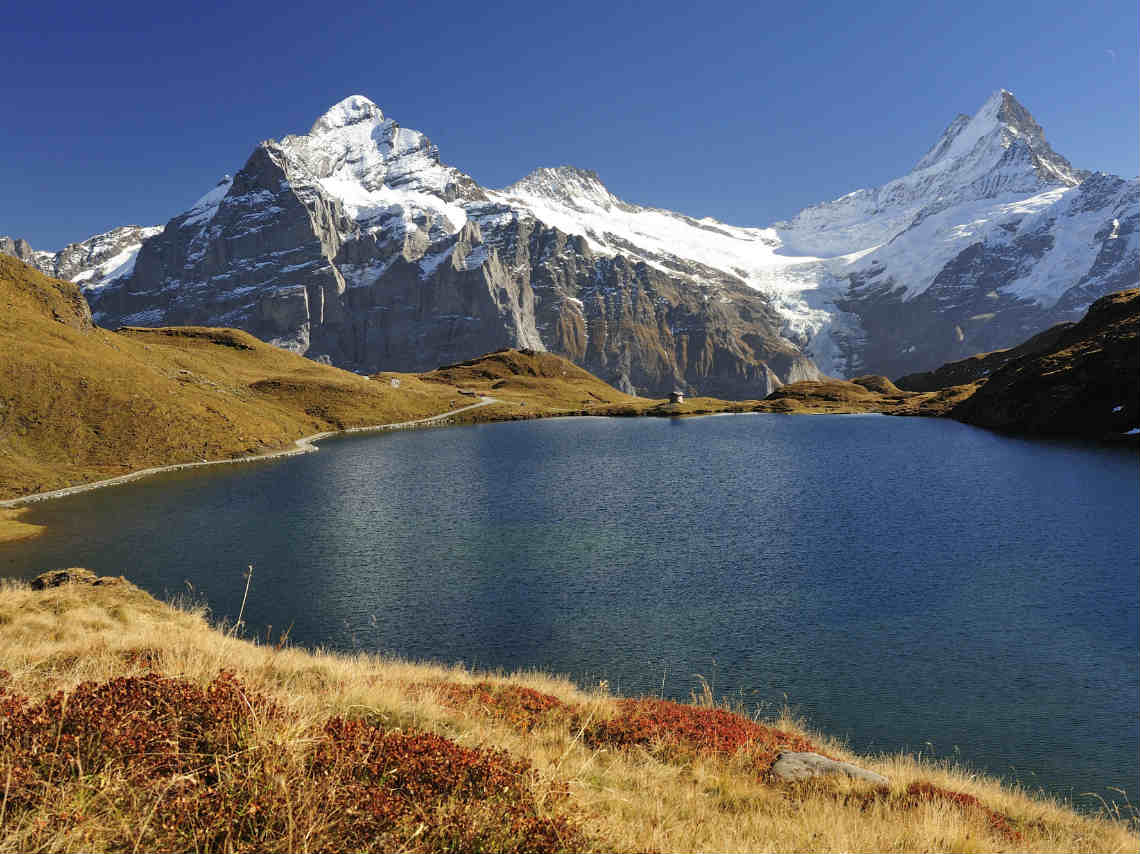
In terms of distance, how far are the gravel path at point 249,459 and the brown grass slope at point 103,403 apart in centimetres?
138

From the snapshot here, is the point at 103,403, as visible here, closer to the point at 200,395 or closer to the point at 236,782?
the point at 200,395

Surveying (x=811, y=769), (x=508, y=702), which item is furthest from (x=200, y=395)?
(x=811, y=769)

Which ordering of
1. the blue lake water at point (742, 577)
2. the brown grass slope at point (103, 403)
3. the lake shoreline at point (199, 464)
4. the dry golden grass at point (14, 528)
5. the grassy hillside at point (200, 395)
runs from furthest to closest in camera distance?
the grassy hillside at point (200, 395), the brown grass slope at point (103, 403), the lake shoreline at point (199, 464), the dry golden grass at point (14, 528), the blue lake water at point (742, 577)

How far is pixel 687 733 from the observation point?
15.1 m

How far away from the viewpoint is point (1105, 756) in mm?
20484

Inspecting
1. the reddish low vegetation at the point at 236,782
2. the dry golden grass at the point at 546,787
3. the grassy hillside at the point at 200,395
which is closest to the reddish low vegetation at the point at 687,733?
the dry golden grass at the point at 546,787

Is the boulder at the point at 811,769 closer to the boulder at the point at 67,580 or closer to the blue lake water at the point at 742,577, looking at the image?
the blue lake water at the point at 742,577

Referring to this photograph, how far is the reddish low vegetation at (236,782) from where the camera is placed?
6203 mm

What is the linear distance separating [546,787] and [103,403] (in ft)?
331

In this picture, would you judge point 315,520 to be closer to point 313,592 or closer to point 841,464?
point 313,592

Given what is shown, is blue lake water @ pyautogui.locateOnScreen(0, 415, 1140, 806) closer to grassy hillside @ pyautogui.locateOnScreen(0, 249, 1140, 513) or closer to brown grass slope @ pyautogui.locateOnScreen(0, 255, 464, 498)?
brown grass slope @ pyautogui.locateOnScreen(0, 255, 464, 498)

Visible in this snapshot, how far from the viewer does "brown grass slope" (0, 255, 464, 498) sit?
76250 mm

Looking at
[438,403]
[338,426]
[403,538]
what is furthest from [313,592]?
[438,403]

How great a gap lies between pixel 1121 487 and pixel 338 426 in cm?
13022
